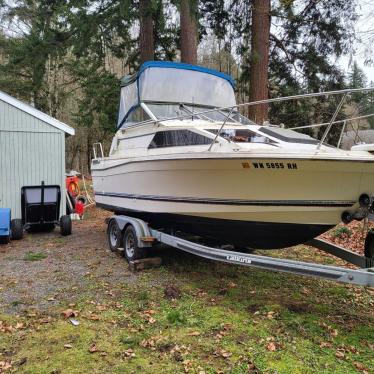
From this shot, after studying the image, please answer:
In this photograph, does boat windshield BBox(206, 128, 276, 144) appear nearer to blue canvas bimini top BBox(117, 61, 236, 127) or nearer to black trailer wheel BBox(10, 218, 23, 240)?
blue canvas bimini top BBox(117, 61, 236, 127)

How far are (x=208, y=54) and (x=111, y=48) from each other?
571cm

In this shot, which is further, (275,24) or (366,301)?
(275,24)

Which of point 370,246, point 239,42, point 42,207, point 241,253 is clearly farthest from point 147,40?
point 370,246

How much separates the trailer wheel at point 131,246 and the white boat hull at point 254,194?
1.50 ft

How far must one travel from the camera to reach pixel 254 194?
4793 mm

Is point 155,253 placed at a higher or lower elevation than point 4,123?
lower

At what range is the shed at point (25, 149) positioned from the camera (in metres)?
10.1

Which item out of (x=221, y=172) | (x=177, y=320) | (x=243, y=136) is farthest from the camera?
(x=243, y=136)

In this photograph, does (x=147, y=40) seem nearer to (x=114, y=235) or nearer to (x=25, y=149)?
(x=25, y=149)

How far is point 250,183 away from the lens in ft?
15.7

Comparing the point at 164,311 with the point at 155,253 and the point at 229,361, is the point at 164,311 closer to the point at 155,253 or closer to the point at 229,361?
the point at 229,361

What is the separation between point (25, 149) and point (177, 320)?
7.52 m

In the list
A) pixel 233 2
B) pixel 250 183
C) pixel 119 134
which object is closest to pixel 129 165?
pixel 119 134

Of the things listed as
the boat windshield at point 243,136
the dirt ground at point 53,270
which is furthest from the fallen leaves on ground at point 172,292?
the boat windshield at point 243,136
